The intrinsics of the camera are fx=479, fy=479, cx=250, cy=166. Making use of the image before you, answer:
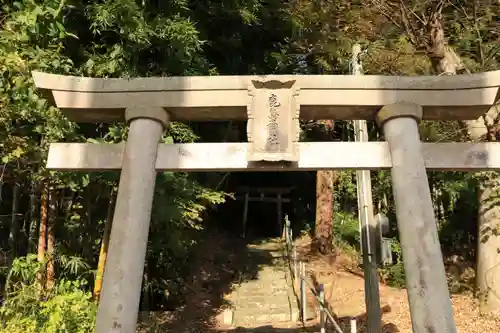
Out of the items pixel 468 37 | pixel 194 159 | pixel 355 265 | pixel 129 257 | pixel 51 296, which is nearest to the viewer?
pixel 129 257

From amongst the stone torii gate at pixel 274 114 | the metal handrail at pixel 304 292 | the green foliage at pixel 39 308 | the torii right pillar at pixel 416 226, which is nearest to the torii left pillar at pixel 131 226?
the stone torii gate at pixel 274 114

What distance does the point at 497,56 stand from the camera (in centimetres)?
834

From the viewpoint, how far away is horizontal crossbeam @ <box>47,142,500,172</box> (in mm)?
4371

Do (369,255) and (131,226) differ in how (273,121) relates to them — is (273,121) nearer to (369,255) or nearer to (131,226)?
(131,226)

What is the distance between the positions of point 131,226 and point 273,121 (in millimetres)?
1582

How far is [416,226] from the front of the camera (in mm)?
3943

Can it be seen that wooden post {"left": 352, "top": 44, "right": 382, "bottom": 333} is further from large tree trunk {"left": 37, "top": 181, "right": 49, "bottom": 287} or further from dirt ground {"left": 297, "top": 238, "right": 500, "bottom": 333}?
large tree trunk {"left": 37, "top": 181, "right": 49, "bottom": 287}

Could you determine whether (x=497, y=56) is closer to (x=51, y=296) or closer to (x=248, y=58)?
(x=248, y=58)

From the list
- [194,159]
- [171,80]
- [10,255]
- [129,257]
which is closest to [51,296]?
[10,255]

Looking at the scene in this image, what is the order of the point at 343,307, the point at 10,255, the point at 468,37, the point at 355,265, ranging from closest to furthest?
the point at 10,255 → the point at 468,37 → the point at 343,307 → the point at 355,265

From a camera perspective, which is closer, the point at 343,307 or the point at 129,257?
the point at 129,257

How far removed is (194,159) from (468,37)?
6.22 m

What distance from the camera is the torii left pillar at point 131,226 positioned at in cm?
374

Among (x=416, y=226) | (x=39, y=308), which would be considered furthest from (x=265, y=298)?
(x=416, y=226)
